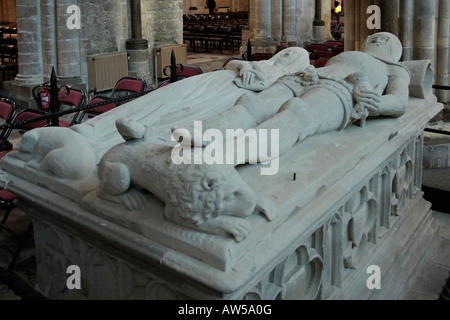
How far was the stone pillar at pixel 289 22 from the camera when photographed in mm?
11898

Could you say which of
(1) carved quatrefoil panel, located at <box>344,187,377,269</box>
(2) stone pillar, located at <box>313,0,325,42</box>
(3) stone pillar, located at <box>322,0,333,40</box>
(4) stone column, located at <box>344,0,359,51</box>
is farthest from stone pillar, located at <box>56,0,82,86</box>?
(3) stone pillar, located at <box>322,0,333,40</box>

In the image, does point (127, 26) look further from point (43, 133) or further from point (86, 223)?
point (86, 223)

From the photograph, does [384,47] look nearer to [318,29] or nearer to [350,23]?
[350,23]

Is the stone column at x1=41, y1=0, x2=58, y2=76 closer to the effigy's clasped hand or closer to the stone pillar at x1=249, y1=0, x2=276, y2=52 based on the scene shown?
the stone pillar at x1=249, y1=0, x2=276, y2=52

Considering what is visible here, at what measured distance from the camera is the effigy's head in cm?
355

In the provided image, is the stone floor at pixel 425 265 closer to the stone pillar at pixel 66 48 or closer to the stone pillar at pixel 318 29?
the stone pillar at pixel 66 48

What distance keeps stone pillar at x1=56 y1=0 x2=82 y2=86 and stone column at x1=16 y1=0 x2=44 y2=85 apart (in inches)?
10.3

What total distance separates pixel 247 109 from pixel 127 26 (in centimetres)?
633

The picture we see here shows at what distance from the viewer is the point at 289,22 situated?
1194 cm

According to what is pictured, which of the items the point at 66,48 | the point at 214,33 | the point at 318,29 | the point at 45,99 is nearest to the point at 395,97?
the point at 45,99

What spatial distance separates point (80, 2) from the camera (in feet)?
25.6

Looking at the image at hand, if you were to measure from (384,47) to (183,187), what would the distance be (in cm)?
216

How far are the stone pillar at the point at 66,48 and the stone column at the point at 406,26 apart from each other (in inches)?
176
